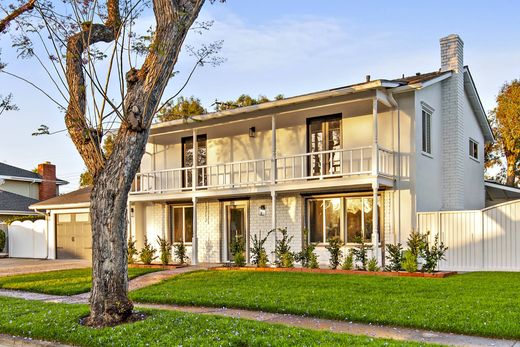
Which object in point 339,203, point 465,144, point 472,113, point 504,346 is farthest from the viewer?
point 472,113

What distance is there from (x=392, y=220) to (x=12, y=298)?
10512 millimetres

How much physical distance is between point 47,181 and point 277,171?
21437 millimetres

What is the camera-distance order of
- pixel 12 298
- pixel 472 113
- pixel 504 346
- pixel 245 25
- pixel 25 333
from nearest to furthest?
pixel 504 346, pixel 25 333, pixel 245 25, pixel 12 298, pixel 472 113

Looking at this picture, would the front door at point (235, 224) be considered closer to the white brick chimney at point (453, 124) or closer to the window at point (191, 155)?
the window at point (191, 155)

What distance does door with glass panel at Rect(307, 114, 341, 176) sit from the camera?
55.7ft

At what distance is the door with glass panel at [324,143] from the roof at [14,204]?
19.7 m

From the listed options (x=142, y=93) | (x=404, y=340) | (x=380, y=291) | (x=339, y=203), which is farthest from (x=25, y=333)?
(x=339, y=203)

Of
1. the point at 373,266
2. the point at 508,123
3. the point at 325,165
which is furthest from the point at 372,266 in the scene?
the point at 508,123

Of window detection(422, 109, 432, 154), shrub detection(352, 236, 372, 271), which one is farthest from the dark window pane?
window detection(422, 109, 432, 154)

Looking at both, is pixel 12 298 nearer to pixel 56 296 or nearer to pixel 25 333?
pixel 56 296

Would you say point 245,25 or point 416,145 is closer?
point 245,25

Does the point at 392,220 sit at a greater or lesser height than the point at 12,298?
greater

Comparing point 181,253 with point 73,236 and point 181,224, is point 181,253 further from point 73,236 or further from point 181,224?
point 73,236

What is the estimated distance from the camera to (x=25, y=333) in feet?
25.7
